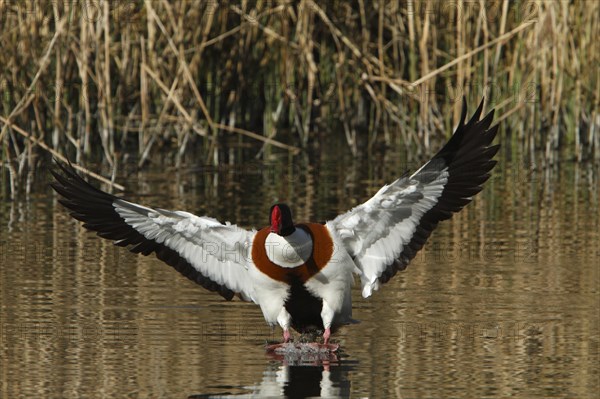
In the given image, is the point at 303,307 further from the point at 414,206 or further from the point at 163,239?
the point at 163,239

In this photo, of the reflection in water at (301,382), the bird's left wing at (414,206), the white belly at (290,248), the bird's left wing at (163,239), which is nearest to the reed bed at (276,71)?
the bird's left wing at (163,239)

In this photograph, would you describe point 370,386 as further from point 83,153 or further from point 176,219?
point 83,153

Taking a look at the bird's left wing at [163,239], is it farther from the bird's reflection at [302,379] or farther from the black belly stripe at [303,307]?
the bird's reflection at [302,379]

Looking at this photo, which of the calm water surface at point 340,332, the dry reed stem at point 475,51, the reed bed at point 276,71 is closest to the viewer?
the calm water surface at point 340,332

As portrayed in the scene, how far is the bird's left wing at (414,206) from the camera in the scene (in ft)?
23.6

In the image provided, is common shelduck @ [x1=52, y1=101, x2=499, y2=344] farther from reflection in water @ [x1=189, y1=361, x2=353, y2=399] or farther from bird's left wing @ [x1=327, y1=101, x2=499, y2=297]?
reflection in water @ [x1=189, y1=361, x2=353, y2=399]

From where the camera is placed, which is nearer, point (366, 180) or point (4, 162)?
point (4, 162)

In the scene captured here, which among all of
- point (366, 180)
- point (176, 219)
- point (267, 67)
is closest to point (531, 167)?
point (366, 180)

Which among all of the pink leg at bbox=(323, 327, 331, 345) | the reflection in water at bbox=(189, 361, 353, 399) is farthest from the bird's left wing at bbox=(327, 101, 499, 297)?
the reflection in water at bbox=(189, 361, 353, 399)

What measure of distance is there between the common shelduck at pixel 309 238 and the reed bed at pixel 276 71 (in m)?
4.05

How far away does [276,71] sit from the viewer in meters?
15.8

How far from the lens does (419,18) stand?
47.5 feet

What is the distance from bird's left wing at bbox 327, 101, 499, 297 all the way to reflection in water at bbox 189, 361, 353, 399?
3.33ft

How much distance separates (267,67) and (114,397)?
10.7m
